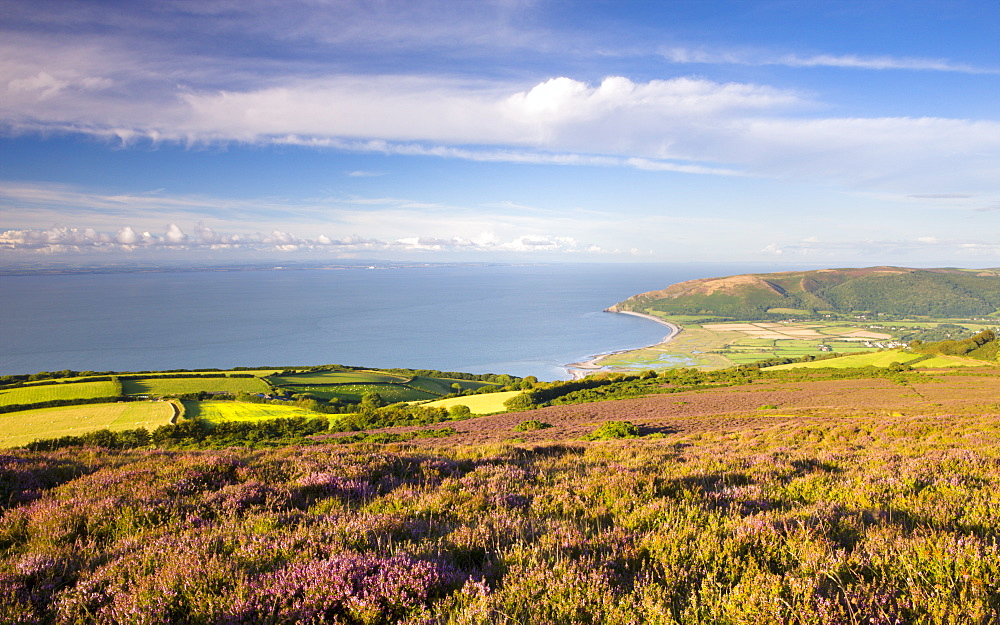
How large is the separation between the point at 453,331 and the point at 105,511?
184 m

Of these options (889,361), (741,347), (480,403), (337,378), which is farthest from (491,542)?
(741,347)

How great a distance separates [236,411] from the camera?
48750 millimetres

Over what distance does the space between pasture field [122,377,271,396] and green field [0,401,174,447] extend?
31.9 feet

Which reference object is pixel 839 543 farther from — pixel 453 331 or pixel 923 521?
pixel 453 331

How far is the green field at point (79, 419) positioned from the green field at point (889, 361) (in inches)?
3672

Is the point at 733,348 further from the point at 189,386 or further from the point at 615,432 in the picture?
the point at 189,386

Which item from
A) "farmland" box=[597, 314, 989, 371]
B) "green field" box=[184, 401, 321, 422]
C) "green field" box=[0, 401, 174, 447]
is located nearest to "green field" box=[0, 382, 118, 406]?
"green field" box=[0, 401, 174, 447]

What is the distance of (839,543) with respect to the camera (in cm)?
415

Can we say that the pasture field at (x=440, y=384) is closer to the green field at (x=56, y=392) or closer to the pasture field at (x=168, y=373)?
the pasture field at (x=168, y=373)

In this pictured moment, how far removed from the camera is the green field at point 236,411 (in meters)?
45.6

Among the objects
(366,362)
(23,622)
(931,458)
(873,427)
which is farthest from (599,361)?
(23,622)

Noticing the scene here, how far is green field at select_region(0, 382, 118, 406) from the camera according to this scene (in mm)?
49500

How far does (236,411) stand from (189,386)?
64.8 ft

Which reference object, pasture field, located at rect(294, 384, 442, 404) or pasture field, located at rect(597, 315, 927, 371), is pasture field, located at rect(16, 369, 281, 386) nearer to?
pasture field, located at rect(294, 384, 442, 404)
